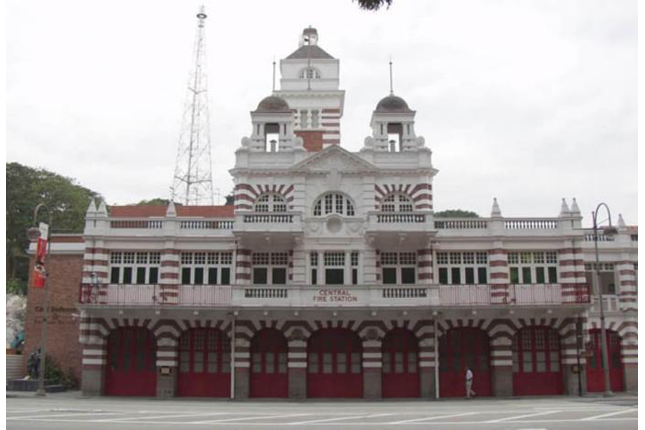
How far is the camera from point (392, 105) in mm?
38281

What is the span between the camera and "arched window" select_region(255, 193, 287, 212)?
3672 centimetres


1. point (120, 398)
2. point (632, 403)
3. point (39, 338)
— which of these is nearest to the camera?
point (632, 403)

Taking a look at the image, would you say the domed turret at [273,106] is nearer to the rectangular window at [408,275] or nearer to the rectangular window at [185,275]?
the rectangular window at [185,275]

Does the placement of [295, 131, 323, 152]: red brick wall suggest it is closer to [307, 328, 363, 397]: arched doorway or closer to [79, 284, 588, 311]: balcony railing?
[79, 284, 588, 311]: balcony railing

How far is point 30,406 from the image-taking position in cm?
2569

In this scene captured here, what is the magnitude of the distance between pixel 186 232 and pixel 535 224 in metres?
17.6

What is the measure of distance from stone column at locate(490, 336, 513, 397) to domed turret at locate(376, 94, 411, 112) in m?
13.0

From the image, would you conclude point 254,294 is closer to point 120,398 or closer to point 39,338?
point 120,398

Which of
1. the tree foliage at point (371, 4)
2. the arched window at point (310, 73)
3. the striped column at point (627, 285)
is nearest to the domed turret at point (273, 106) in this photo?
the arched window at point (310, 73)

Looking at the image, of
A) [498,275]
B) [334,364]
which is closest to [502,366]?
[498,275]

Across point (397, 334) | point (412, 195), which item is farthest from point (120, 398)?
point (412, 195)

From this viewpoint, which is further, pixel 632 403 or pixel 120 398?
Answer: pixel 120 398

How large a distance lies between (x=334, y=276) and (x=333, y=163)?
5.85 m

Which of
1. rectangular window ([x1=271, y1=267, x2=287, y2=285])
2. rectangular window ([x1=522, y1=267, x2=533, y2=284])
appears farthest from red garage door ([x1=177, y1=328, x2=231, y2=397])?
rectangular window ([x1=522, y1=267, x2=533, y2=284])
